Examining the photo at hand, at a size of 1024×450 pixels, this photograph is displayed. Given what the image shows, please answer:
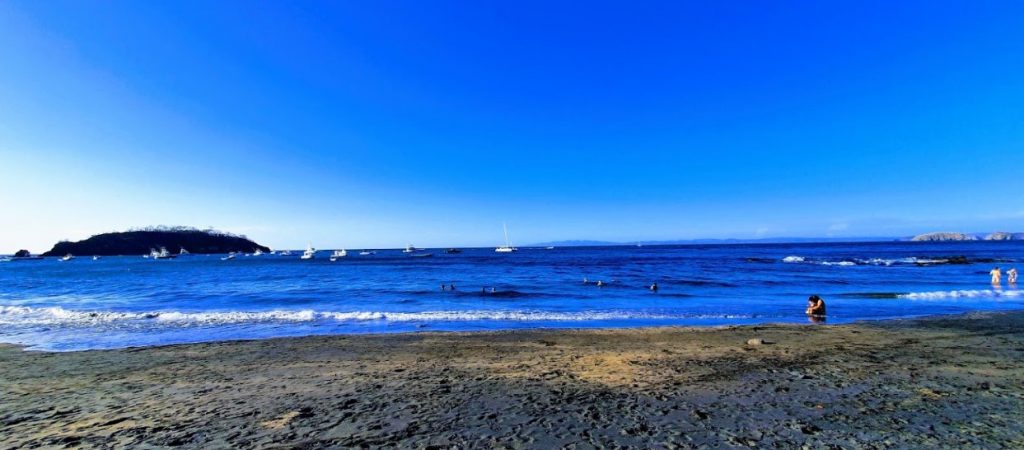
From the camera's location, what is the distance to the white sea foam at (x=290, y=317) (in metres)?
18.0

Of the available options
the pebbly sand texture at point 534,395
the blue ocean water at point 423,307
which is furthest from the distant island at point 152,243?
the pebbly sand texture at point 534,395

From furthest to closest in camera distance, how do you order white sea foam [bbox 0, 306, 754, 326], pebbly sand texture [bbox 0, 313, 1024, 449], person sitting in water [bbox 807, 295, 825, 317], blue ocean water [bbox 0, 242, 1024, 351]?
white sea foam [bbox 0, 306, 754, 326]
person sitting in water [bbox 807, 295, 825, 317]
blue ocean water [bbox 0, 242, 1024, 351]
pebbly sand texture [bbox 0, 313, 1024, 449]

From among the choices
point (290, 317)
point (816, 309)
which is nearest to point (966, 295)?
point (816, 309)

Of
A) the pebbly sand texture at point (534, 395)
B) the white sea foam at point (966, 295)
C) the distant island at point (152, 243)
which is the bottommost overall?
the white sea foam at point (966, 295)

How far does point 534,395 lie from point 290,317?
50.3ft

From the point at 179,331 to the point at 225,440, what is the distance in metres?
13.5

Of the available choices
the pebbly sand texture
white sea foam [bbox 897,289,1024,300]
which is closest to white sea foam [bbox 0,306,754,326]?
the pebbly sand texture

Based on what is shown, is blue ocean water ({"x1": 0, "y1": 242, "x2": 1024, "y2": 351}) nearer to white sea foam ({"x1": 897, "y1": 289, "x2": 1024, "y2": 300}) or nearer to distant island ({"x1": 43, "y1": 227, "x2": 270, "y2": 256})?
white sea foam ({"x1": 897, "y1": 289, "x2": 1024, "y2": 300})

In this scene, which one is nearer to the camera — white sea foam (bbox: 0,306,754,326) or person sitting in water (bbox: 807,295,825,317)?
person sitting in water (bbox: 807,295,825,317)

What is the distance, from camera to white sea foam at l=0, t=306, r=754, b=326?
18.0 meters

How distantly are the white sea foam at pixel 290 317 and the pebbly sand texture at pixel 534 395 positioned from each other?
6472 mm

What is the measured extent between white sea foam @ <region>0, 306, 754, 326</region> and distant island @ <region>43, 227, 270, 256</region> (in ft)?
555

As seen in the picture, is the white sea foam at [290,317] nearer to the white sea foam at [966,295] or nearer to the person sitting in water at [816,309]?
the person sitting in water at [816,309]

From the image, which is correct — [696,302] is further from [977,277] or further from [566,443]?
[977,277]
